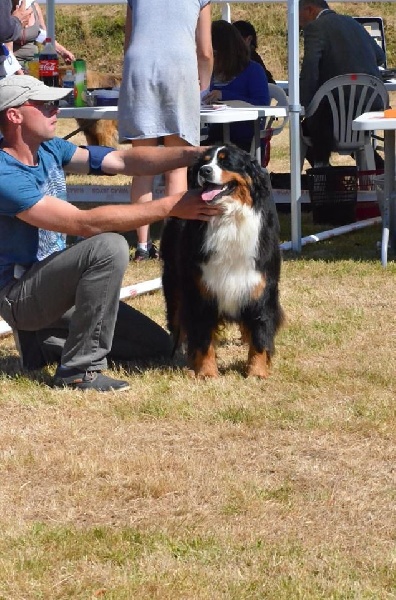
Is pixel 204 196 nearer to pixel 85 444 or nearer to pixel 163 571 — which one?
pixel 85 444

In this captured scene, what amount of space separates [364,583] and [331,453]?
3.30 ft

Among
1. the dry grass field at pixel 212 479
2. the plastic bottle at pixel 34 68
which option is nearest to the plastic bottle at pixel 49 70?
the plastic bottle at pixel 34 68

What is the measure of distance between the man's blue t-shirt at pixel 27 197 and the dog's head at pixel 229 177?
0.62 meters

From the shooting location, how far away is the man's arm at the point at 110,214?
421 centimetres

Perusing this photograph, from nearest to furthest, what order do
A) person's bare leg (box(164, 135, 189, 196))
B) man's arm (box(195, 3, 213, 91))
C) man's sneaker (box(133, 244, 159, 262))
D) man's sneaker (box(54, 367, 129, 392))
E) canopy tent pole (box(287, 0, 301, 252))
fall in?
man's sneaker (box(54, 367, 129, 392))
person's bare leg (box(164, 135, 189, 196))
man's arm (box(195, 3, 213, 91))
canopy tent pole (box(287, 0, 301, 252))
man's sneaker (box(133, 244, 159, 262))

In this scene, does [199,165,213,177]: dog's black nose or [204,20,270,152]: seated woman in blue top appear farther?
[204,20,270,152]: seated woman in blue top

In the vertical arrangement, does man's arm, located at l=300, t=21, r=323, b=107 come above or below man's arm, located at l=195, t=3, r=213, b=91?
below

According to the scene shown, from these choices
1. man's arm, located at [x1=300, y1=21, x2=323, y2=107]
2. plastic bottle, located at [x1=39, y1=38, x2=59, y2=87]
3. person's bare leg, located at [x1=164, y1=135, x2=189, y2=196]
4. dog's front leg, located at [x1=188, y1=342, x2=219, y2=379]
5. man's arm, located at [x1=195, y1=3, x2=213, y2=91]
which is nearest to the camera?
dog's front leg, located at [x1=188, y1=342, x2=219, y2=379]

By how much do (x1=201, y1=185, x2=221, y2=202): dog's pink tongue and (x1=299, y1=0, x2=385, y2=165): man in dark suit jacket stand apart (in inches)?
177

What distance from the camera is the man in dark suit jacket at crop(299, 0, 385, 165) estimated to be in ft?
28.3

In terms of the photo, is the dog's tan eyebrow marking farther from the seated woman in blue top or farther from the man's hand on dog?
the seated woman in blue top

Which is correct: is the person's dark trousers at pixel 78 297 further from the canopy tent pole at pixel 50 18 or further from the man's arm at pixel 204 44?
the canopy tent pole at pixel 50 18

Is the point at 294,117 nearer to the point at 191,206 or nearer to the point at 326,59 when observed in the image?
the point at 326,59

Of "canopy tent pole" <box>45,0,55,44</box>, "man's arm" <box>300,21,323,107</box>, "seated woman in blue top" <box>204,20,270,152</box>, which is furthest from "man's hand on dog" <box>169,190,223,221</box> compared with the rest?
"canopy tent pole" <box>45,0,55,44</box>
